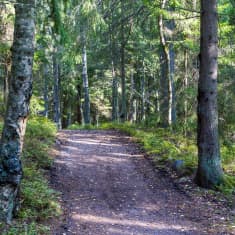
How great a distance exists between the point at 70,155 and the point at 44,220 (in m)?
5.16

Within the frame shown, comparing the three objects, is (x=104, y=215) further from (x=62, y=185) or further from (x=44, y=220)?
(x=62, y=185)

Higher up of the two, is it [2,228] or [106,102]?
[106,102]

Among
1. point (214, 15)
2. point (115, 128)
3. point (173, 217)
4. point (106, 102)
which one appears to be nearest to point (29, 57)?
point (173, 217)

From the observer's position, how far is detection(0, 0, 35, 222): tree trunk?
18.0 ft

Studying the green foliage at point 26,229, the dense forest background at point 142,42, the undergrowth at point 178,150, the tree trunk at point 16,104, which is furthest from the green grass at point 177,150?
the tree trunk at point 16,104

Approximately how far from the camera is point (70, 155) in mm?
11125

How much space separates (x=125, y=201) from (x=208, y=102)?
289 centimetres

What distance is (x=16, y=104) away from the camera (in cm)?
549

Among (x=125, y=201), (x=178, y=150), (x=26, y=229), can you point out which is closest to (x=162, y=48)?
(x=178, y=150)

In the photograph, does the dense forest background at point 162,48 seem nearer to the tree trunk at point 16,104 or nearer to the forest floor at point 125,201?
the tree trunk at point 16,104

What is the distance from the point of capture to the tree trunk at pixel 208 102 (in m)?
8.12

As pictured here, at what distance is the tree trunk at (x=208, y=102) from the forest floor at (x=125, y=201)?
682 mm

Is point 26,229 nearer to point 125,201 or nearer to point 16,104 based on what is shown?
point 16,104

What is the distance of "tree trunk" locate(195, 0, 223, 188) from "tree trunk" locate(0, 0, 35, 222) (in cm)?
420
